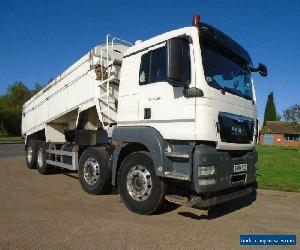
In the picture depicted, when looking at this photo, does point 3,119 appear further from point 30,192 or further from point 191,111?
point 191,111

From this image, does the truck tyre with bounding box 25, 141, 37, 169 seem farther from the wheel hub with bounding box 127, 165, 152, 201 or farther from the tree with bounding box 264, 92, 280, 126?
the tree with bounding box 264, 92, 280, 126

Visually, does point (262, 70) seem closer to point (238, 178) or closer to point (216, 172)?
point (238, 178)

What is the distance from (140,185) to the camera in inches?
235

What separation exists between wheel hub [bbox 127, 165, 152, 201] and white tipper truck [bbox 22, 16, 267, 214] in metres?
0.02

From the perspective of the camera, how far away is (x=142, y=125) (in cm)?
612

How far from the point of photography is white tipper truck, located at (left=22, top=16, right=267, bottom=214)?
17.3ft

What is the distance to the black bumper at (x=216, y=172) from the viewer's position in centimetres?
507

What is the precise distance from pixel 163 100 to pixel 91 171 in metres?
2.84

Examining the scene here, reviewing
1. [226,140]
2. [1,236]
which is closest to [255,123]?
[226,140]

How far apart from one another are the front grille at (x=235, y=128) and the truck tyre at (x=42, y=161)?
21.7ft

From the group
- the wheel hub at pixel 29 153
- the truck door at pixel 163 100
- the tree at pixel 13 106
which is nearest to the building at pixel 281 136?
Result: the tree at pixel 13 106

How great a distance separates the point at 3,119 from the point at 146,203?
160 feet

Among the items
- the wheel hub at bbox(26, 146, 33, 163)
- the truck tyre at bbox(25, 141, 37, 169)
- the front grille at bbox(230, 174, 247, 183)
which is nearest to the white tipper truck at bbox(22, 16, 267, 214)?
the front grille at bbox(230, 174, 247, 183)

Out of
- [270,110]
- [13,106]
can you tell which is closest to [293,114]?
[270,110]
